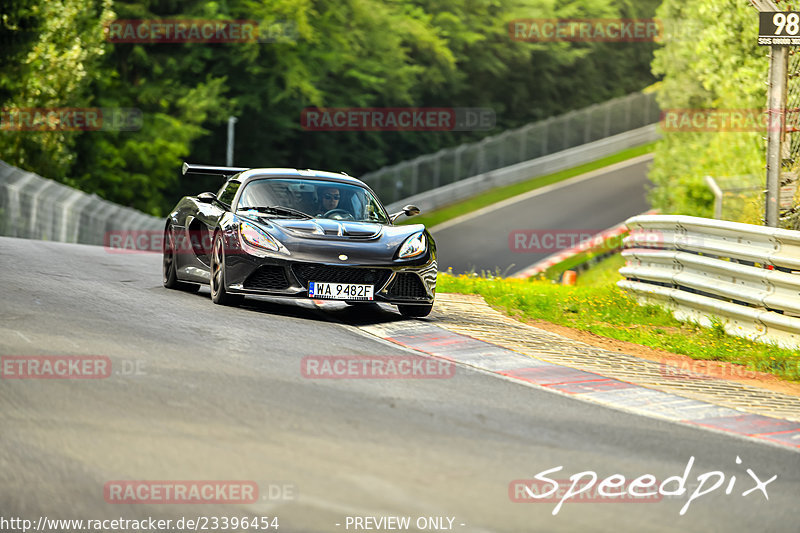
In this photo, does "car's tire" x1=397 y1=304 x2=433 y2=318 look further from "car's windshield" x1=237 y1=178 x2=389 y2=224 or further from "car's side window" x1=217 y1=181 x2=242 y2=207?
"car's side window" x1=217 y1=181 x2=242 y2=207

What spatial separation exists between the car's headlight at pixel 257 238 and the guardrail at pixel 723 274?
15.3 feet

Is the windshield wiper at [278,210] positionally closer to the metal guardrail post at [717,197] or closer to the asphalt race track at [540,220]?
the metal guardrail post at [717,197]

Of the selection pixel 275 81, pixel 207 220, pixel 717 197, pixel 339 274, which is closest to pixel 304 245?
pixel 339 274

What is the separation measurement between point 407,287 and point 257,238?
156cm

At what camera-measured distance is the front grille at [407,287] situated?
10906 millimetres

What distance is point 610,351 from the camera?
1037cm

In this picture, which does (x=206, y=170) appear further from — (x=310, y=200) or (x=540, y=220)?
(x=540, y=220)

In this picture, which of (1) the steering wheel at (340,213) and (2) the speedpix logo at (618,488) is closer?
(2) the speedpix logo at (618,488)

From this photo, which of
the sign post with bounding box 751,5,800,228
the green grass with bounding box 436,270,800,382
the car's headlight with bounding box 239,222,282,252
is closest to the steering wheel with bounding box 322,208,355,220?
the car's headlight with bounding box 239,222,282,252

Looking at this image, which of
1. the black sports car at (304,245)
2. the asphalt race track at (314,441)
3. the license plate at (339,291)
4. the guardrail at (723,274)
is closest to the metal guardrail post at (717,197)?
the guardrail at (723,274)

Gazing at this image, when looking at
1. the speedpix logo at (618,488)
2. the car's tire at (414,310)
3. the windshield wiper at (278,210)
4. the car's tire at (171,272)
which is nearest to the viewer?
the speedpix logo at (618,488)

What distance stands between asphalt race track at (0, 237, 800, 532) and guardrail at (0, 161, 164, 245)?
14553 mm

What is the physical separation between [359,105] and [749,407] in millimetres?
50258

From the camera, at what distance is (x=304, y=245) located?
35.0 ft
